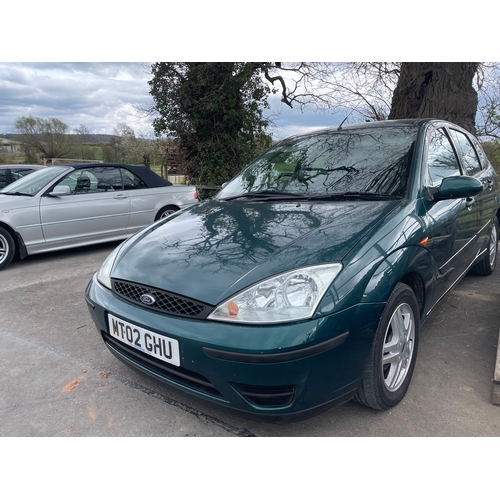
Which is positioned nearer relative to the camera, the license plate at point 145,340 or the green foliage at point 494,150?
the license plate at point 145,340

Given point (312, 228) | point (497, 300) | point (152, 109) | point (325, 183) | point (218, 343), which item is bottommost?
point (497, 300)

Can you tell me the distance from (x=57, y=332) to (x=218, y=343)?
6.85 feet

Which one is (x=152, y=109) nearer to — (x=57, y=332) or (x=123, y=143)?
(x=123, y=143)

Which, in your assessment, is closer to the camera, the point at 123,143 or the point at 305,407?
the point at 305,407

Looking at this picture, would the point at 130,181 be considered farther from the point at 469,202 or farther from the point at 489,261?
the point at 489,261

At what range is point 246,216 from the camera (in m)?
2.46

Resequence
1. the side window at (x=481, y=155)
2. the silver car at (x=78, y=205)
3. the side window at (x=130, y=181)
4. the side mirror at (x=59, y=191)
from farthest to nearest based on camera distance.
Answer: the side window at (x=130, y=181), the side mirror at (x=59, y=191), the silver car at (x=78, y=205), the side window at (x=481, y=155)

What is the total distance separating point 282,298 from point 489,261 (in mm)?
3621

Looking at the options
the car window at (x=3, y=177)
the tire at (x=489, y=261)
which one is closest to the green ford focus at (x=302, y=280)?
the tire at (x=489, y=261)

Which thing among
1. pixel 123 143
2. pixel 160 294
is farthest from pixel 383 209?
pixel 123 143

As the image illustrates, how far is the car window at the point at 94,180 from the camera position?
566 centimetres

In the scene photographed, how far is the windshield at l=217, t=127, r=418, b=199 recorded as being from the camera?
2.49 metres

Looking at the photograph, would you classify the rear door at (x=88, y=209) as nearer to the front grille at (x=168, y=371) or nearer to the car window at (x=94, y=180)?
the car window at (x=94, y=180)

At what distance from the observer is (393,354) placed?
2.08 m
